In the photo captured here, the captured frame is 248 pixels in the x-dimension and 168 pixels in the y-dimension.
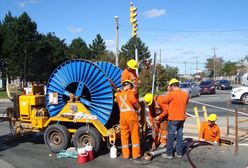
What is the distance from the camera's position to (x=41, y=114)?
901 centimetres

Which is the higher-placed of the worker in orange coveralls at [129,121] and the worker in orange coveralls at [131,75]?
the worker in orange coveralls at [131,75]

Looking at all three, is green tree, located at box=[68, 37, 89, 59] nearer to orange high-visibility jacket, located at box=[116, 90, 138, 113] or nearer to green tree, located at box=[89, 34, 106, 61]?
green tree, located at box=[89, 34, 106, 61]

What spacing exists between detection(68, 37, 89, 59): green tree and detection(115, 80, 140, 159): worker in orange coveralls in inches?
2501

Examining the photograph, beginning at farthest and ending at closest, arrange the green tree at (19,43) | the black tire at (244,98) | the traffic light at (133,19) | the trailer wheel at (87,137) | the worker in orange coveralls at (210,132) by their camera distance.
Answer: the green tree at (19,43) < the black tire at (244,98) < the traffic light at (133,19) < the worker in orange coveralls at (210,132) < the trailer wheel at (87,137)

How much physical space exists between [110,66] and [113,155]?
3.08 metres

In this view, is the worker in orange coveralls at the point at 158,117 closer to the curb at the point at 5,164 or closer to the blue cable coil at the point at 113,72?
the blue cable coil at the point at 113,72

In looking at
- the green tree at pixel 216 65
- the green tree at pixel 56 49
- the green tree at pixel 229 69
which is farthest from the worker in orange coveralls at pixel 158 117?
the green tree at pixel 216 65

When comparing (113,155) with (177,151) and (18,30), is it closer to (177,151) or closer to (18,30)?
(177,151)

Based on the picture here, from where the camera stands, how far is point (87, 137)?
8203 millimetres

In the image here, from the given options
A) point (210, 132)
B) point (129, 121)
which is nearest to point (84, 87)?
point (129, 121)

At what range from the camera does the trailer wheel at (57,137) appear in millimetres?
8406

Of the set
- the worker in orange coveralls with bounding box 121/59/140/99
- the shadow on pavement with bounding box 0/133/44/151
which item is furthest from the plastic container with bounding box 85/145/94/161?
the shadow on pavement with bounding box 0/133/44/151

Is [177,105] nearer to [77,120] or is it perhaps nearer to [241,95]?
[77,120]

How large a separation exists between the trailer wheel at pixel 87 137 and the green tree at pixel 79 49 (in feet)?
206
